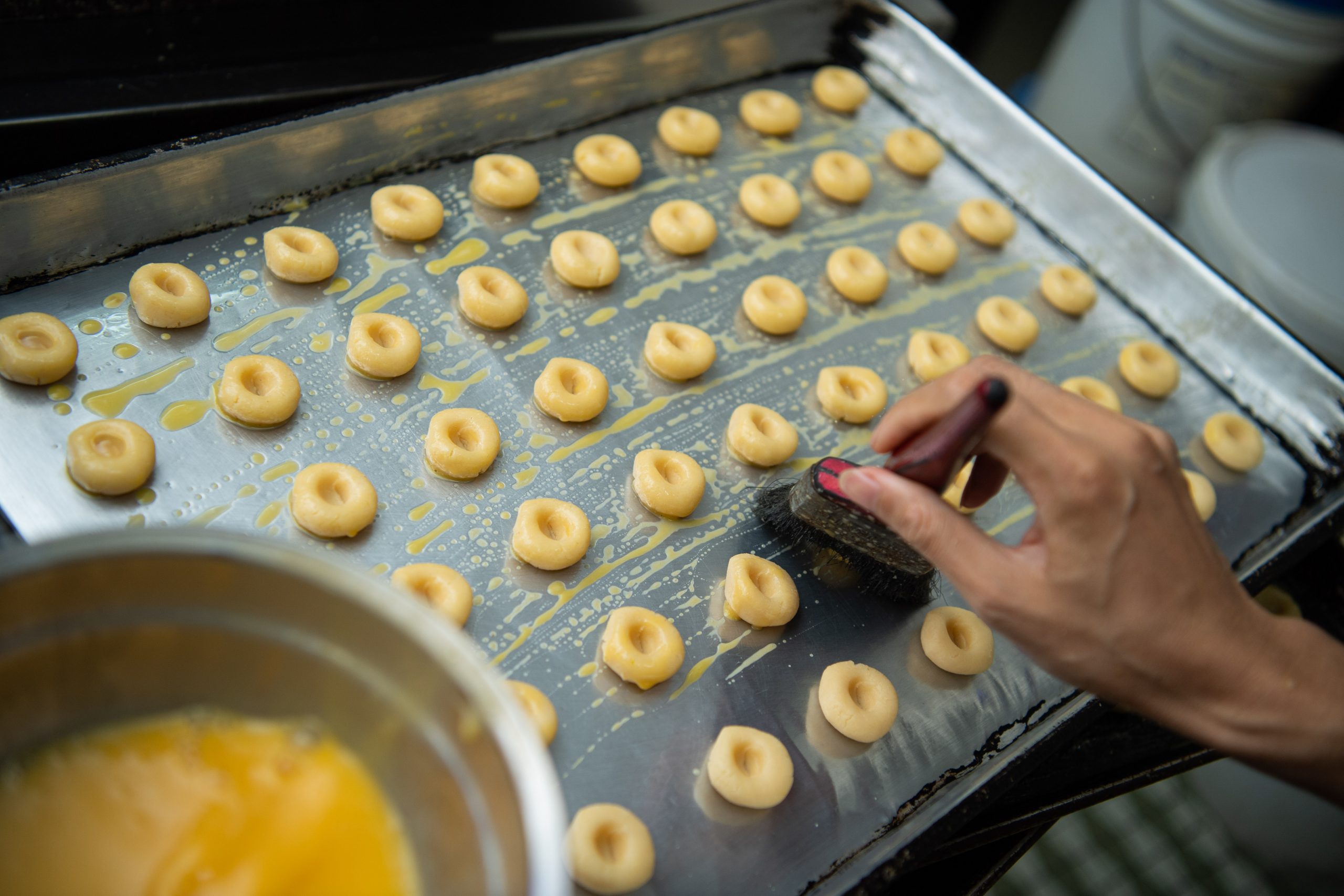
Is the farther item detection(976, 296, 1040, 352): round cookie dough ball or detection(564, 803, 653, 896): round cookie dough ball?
detection(976, 296, 1040, 352): round cookie dough ball

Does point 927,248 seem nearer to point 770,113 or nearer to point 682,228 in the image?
point 770,113

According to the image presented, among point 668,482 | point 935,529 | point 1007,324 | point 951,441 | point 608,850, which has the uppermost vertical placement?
point 951,441

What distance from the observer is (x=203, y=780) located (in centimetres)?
86

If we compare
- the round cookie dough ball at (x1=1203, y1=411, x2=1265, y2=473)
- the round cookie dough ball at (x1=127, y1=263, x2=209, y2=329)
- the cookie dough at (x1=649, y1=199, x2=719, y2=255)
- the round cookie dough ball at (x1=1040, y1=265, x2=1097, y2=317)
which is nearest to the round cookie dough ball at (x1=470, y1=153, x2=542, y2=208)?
the cookie dough at (x1=649, y1=199, x2=719, y2=255)

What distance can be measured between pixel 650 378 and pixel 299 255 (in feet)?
2.50

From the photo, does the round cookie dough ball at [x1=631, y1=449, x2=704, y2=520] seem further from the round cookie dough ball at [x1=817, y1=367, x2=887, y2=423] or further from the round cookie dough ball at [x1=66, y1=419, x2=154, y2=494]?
the round cookie dough ball at [x1=66, y1=419, x2=154, y2=494]

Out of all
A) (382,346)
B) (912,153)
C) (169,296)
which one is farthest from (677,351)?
(912,153)

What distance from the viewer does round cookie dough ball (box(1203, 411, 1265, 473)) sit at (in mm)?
2283

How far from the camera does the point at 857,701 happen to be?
66.3 inches

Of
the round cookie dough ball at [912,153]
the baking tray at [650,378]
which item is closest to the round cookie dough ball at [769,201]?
the baking tray at [650,378]

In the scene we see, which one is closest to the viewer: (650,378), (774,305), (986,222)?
(650,378)

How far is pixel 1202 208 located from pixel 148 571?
131 inches

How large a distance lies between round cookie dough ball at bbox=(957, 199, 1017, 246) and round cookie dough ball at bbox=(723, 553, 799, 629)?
1.28 m

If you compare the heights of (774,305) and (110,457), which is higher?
(774,305)
